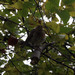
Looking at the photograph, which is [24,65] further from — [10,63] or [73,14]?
[73,14]

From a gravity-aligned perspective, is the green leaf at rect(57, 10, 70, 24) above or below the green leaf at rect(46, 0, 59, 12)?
below

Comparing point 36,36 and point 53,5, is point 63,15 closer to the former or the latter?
point 53,5

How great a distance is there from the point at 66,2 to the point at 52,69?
58 centimetres

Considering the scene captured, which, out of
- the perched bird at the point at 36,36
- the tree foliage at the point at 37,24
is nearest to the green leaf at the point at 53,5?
the tree foliage at the point at 37,24

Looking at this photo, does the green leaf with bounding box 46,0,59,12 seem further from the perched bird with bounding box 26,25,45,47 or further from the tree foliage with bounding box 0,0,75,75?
the perched bird with bounding box 26,25,45,47

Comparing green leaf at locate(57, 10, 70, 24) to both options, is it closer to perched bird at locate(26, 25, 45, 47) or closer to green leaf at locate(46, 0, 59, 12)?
green leaf at locate(46, 0, 59, 12)

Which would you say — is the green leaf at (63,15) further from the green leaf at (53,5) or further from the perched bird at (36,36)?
the perched bird at (36,36)

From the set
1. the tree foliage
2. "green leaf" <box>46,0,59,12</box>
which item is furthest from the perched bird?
"green leaf" <box>46,0,59,12</box>

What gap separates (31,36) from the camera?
760 mm

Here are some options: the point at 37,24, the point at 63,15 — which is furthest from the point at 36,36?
the point at 63,15

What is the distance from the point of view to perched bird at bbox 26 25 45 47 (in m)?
0.72

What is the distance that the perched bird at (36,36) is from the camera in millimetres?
721

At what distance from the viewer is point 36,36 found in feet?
2.46

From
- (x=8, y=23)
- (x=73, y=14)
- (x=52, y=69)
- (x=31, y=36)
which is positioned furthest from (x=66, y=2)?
(x=52, y=69)
